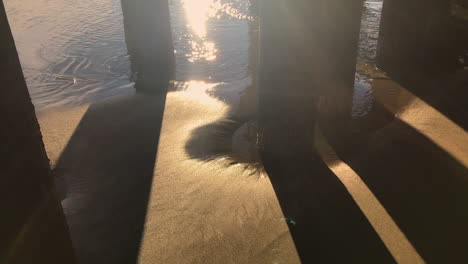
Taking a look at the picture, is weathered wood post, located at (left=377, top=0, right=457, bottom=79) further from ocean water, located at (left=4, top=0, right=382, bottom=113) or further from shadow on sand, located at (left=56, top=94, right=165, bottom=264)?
shadow on sand, located at (left=56, top=94, right=165, bottom=264)

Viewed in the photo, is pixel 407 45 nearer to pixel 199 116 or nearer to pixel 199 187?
pixel 199 116

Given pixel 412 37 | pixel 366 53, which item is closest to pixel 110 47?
pixel 366 53

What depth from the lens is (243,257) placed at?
394cm

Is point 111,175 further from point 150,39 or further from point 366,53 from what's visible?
point 366,53

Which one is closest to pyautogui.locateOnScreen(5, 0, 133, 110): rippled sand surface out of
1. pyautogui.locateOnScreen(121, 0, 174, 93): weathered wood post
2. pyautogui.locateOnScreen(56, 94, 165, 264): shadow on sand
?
pyautogui.locateOnScreen(121, 0, 174, 93): weathered wood post

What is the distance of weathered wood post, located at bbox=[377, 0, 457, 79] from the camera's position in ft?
29.3

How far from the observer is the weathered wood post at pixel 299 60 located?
16.0 ft

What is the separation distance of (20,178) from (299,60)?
3.42m

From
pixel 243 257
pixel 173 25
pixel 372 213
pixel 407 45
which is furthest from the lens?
pixel 173 25

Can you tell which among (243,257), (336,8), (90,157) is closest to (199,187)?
(243,257)

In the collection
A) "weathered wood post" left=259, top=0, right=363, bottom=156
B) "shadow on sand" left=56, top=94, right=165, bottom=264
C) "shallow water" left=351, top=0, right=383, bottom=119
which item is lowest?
"shallow water" left=351, top=0, right=383, bottom=119

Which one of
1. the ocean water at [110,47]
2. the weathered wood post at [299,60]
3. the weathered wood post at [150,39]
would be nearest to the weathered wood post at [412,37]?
the ocean water at [110,47]

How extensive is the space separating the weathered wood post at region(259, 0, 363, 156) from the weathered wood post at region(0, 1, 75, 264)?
297 cm

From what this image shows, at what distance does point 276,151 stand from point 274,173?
0.32 m
